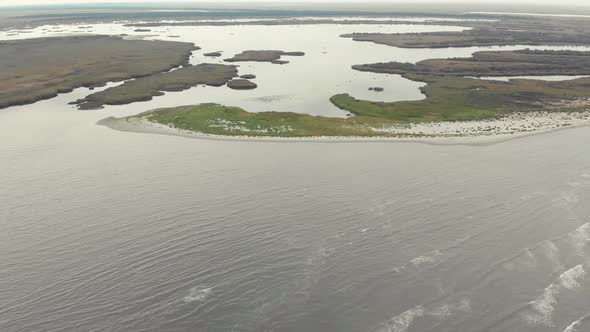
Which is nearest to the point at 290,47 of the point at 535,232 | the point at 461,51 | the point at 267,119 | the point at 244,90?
the point at 461,51

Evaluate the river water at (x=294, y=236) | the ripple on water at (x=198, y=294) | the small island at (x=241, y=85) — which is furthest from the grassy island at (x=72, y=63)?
the ripple on water at (x=198, y=294)

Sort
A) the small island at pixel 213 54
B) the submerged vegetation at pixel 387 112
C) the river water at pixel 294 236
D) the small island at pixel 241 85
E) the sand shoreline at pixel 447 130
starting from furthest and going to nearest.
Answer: the small island at pixel 213 54 < the small island at pixel 241 85 < the submerged vegetation at pixel 387 112 < the sand shoreline at pixel 447 130 < the river water at pixel 294 236

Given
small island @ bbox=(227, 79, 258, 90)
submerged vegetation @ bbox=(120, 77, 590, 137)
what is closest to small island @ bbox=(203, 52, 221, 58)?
small island @ bbox=(227, 79, 258, 90)

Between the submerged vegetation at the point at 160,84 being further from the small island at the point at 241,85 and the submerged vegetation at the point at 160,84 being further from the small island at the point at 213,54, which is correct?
the small island at the point at 213,54

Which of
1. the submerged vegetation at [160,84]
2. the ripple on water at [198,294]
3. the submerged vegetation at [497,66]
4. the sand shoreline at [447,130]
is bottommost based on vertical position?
the ripple on water at [198,294]

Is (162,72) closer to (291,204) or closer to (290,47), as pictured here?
(290,47)

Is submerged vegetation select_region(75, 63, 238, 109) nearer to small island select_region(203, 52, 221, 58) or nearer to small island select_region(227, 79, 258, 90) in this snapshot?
small island select_region(227, 79, 258, 90)

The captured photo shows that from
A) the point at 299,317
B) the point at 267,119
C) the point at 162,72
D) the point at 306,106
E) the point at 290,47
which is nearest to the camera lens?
the point at 299,317

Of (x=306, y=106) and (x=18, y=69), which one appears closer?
(x=306, y=106)
